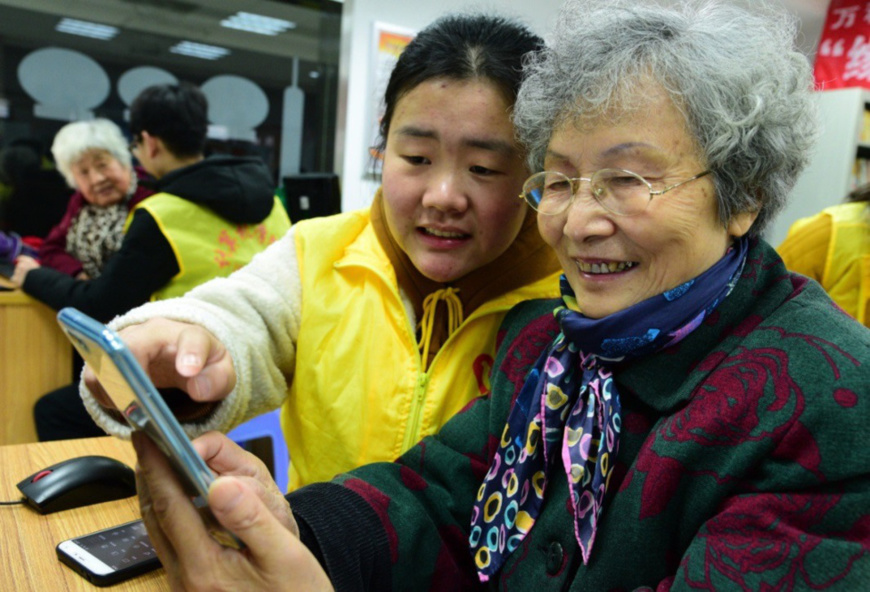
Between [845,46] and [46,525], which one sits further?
[845,46]

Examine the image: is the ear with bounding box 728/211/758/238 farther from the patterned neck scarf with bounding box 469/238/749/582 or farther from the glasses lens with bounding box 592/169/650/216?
the glasses lens with bounding box 592/169/650/216

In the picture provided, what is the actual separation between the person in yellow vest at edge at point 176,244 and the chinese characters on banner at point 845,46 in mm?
4158

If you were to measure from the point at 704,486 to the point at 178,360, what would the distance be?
69 cm

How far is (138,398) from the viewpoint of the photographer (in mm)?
565

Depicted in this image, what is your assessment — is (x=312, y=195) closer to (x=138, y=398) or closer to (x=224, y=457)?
(x=224, y=457)

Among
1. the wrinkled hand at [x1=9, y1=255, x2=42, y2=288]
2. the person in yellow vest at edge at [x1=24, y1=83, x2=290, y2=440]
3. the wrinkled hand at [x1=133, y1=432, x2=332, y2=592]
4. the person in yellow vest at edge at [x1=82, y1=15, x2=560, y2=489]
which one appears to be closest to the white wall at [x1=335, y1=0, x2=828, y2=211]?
the person in yellow vest at edge at [x1=24, y1=83, x2=290, y2=440]

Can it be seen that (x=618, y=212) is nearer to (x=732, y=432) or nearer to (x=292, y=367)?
(x=732, y=432)

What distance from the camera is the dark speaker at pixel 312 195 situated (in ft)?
11.6

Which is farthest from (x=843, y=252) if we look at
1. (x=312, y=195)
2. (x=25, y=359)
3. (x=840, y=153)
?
(x=840, y=153)

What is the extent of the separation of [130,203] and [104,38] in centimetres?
140

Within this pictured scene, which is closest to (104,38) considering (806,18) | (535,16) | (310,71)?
(310,71)

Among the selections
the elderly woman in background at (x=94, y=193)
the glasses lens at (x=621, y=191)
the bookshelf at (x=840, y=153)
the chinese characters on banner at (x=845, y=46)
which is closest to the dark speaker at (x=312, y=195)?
the elderly woman in background at (x=94, y=193)

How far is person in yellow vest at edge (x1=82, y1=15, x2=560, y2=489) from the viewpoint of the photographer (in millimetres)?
1107

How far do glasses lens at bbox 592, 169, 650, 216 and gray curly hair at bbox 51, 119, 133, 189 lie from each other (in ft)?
9.21
